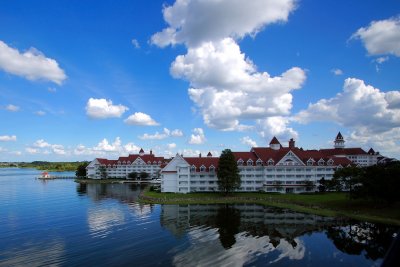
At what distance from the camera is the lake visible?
39.4 metres

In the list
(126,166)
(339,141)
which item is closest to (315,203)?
(339,141)

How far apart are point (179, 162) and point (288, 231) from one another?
5250 cm

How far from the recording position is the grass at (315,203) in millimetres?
61591

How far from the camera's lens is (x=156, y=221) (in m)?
60.7

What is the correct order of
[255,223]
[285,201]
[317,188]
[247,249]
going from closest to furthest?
[247,249], [255,223], [285,201], [317,188]

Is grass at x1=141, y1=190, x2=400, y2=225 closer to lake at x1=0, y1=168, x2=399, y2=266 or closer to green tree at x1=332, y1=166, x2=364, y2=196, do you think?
lake at x1=0, y1=168, x2=399, y2=266

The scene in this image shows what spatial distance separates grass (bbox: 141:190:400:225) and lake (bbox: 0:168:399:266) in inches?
159

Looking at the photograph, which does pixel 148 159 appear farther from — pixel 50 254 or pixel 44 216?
pixel 50 254

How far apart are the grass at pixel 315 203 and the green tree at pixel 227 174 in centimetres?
285

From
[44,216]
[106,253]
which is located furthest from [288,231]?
[44,216]

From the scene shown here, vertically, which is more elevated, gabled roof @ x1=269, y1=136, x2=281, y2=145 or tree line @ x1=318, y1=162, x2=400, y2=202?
gabled roof @ x1=269, y1=136, x2=281, y2=145

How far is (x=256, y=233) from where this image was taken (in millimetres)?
52625

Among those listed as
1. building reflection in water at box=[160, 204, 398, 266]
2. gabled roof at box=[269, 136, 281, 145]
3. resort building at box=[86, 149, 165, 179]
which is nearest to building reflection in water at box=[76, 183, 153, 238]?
building reflection in water at box=[160, 204, 398, 266]

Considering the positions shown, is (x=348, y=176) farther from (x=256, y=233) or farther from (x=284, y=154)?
(x=256, y=233)
